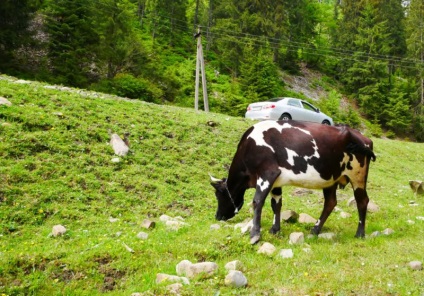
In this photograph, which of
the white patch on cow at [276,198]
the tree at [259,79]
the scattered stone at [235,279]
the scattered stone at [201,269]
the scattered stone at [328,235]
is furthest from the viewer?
the tree at [259,79]

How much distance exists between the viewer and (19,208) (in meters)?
7.29

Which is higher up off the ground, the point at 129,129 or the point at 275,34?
the point at 275,34

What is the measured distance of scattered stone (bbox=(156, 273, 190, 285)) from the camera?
176 inches

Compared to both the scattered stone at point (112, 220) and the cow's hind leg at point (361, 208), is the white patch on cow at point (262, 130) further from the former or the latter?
the scattered stone at point (112, 220)

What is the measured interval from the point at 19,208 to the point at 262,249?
16.0 feet

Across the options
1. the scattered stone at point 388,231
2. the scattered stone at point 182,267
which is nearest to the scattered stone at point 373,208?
the scattered stone at point 388,231

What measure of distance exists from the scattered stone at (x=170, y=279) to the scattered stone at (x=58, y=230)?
281 centimetres

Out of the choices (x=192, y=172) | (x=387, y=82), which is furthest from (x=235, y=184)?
(x=387, y=82)

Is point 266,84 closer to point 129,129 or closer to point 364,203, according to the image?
point 129,129

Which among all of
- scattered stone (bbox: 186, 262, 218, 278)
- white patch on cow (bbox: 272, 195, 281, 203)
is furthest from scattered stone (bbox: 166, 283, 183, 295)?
white patch on cow (bbox: 272, 195, 281, 203)

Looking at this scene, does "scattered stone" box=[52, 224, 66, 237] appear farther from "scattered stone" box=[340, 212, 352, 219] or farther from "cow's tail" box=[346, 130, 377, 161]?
"scattered stone" box=[340, 212, 352, 219]

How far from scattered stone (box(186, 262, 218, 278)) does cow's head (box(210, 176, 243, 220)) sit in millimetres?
2900

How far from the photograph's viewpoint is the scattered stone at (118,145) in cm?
1061

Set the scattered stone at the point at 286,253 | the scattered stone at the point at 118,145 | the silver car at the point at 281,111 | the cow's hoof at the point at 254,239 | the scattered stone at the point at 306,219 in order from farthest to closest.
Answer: the silver car at the point at 281,111 < the scattered stone at the point at 118,145 < the scattered stone at the point at 306,219 < the cow's hoof at the point at 254,239 < the scattered stone at the point at 286,253
